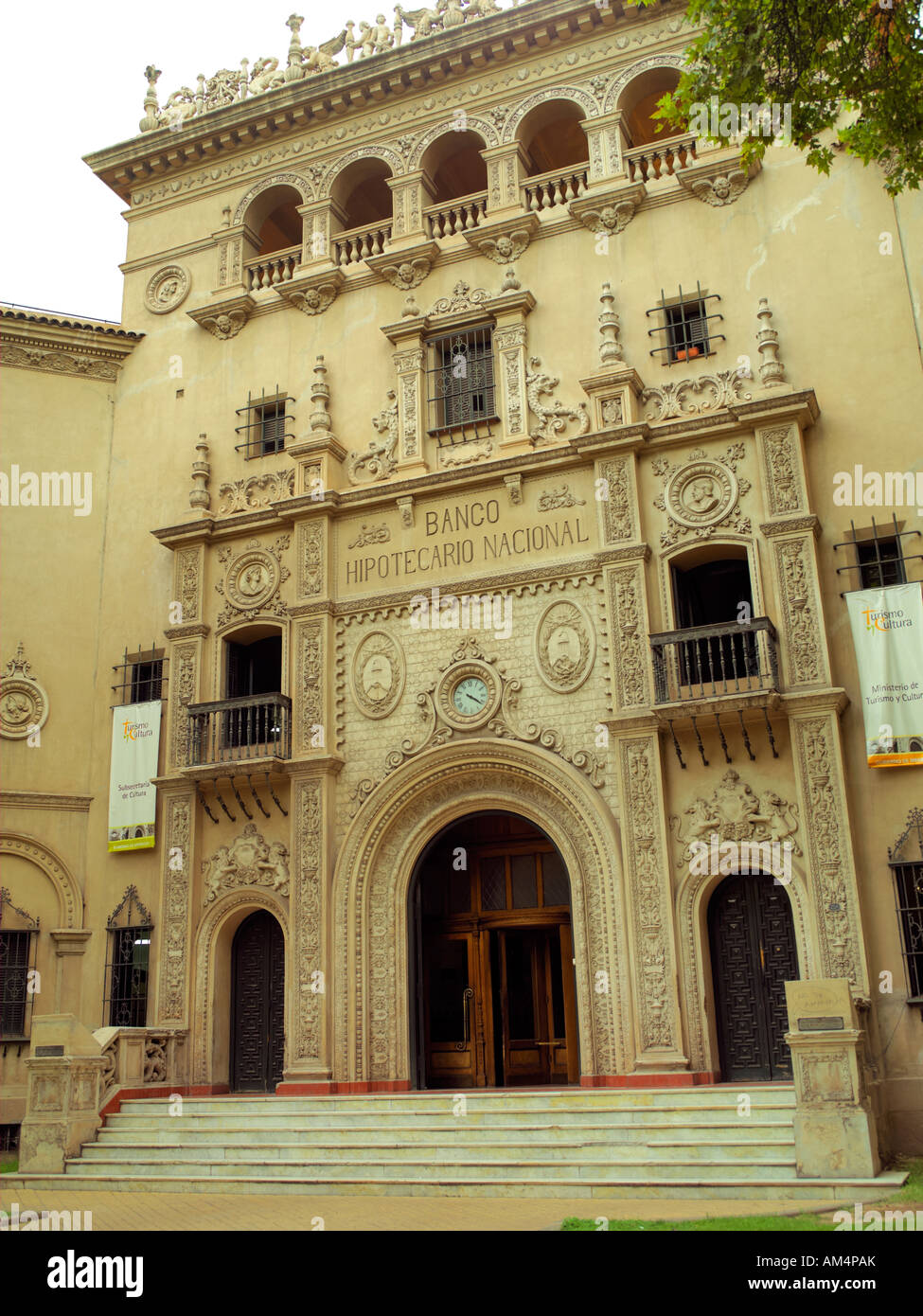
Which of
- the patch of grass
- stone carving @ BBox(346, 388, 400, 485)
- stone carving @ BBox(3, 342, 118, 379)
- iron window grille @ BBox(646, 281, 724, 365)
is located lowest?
the patch of grass

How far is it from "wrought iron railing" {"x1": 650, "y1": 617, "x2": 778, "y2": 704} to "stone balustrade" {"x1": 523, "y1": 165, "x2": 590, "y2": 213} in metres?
8.16

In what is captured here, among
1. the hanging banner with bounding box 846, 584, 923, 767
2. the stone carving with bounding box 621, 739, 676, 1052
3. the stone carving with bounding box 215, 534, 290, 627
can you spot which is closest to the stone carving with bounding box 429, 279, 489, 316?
the stone carving with bounding box 215, 534, 290, 627

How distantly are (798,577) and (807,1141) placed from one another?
7.72 meters

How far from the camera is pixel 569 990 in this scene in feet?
63.9

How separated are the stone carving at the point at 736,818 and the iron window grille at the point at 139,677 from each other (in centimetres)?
951

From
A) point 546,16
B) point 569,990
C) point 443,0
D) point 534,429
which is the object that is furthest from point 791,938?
point 443,0

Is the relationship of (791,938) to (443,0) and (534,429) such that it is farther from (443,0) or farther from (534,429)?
(443,0)

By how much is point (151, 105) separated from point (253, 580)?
35.6ft

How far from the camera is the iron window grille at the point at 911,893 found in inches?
609

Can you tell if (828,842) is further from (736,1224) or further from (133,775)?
(133,775)

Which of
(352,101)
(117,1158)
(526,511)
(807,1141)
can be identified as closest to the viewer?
(807,1141)

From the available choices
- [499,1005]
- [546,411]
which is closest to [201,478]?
[546,411]

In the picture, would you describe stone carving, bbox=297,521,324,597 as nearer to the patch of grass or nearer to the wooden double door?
the wooden double door

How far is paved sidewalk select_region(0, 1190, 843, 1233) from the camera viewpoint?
34.8 ft
